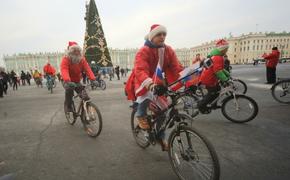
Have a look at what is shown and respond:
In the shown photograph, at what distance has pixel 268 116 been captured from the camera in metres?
4.51

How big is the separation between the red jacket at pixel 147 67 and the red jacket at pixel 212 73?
174 centimetres

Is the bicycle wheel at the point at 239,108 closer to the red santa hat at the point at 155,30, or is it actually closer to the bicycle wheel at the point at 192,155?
the bicycle wheel at the point at 192,155

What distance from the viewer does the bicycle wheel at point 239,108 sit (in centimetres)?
412

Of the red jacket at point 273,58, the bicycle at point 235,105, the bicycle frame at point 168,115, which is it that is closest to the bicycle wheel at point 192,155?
the bicycle frame at point 168,115

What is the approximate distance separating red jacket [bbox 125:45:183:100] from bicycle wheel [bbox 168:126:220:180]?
80 cm

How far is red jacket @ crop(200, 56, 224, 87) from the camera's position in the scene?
4156 mm

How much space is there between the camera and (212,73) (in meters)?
4.32

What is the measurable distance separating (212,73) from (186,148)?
268 cm

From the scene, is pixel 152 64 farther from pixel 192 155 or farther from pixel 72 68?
pixel 72 68

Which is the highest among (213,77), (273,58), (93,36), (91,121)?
(93,36)

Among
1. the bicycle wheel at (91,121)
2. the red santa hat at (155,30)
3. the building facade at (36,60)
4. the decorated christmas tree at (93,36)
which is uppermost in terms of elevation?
the building facade at (36,60)

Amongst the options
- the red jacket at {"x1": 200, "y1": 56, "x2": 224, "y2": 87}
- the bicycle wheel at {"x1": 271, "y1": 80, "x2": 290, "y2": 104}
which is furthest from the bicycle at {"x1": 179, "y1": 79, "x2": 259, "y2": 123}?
the bicycle wheel at {"x1": 271, "y1": 80, "x2": 290, "y2": 104}

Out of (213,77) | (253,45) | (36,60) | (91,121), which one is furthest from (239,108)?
(36,60)

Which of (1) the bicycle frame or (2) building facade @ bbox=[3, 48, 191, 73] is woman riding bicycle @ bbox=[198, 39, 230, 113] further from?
(2) building facade @ bbox=[3, 48, 191, 73]
